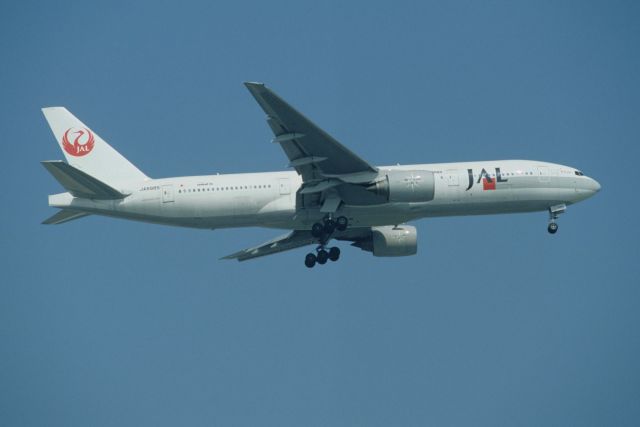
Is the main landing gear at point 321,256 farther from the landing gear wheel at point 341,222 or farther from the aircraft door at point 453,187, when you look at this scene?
the aircraft door at point 453,187

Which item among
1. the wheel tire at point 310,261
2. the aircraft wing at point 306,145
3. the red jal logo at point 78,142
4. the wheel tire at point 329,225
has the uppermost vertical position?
the red jal logo at point 78,142

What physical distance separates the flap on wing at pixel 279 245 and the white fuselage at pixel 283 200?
3.64 meters

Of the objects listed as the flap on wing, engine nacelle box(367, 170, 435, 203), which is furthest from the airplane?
the flap on wing

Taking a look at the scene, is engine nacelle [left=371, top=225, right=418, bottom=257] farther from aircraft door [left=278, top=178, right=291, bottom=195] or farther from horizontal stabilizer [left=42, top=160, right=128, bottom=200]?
horizontal stabilizer [left=42, top=160, right=128, bottom=200]

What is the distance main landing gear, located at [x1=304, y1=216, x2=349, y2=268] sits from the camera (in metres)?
46.1

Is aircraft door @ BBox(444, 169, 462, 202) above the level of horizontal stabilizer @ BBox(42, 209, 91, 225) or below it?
above

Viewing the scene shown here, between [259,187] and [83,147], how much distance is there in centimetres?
989

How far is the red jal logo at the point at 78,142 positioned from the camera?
159 ft

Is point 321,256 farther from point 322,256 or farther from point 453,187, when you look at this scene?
point 453,187

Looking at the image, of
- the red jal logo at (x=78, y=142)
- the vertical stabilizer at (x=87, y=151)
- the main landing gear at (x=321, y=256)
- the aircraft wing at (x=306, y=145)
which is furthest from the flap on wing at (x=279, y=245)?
the red jal logo at (x=78, y=142)

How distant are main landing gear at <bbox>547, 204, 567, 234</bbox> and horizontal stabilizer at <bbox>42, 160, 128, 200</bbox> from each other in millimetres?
21107

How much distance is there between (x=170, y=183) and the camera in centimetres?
4569

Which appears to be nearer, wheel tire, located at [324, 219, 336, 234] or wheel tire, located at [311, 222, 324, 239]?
wheel tire, located at [324, 219, 336, 234]

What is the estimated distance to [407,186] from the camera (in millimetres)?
43844
